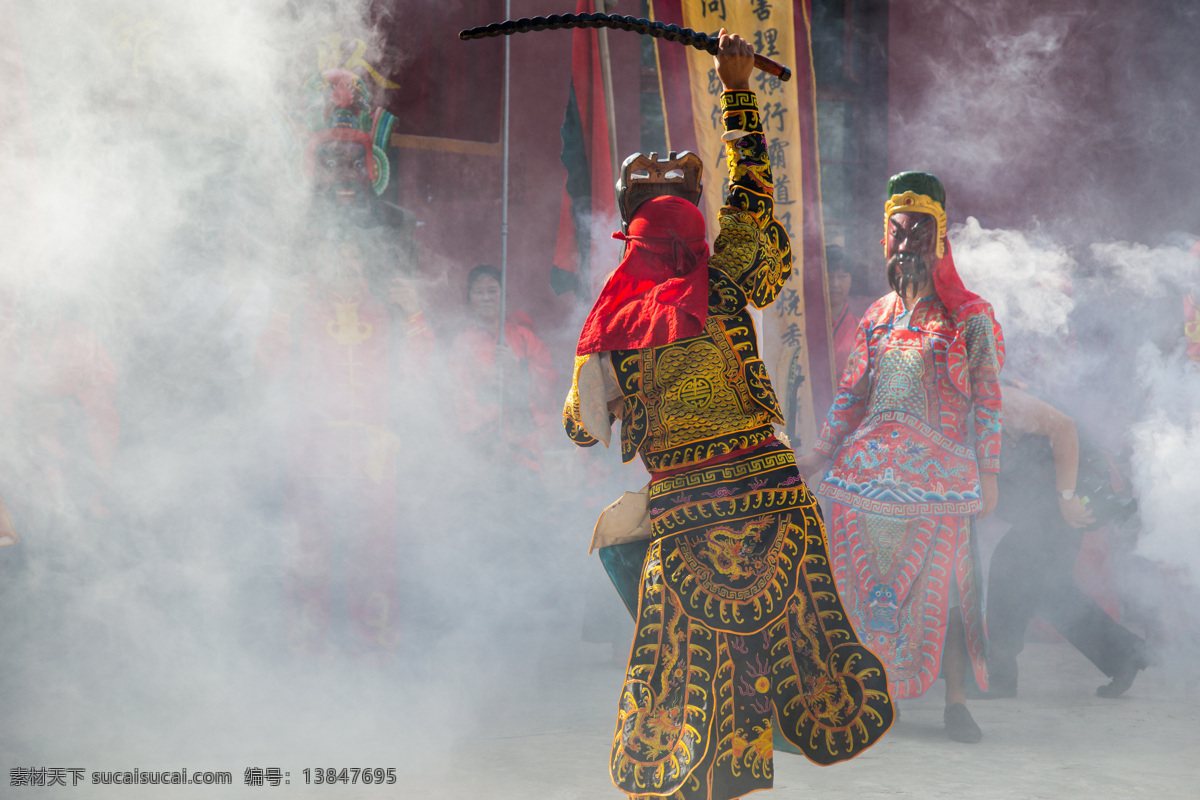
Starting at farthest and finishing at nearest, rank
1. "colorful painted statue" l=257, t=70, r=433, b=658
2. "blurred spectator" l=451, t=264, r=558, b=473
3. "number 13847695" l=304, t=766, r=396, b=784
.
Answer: "blurred spectator" l=451, t=264, r=558, b=473
"colorful painted statue" l=257, t=70, r=433, b=658
"number 13847695" l=304, t=766, r=396, b=784

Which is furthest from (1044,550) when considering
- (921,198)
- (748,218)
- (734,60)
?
(734,60)

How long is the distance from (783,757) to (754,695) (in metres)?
1.47

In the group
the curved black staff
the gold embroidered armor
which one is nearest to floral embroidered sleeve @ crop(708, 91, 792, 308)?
the gold embroidered armor

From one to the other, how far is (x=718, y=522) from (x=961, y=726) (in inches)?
80.2

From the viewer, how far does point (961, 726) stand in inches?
158

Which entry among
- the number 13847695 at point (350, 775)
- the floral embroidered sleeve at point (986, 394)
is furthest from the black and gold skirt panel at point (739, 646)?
the floral embroidered sleeve at point (986, 394)

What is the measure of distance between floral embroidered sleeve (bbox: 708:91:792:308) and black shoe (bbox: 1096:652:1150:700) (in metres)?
3.17

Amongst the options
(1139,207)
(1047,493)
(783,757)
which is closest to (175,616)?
(783,757)

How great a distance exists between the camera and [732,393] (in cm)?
261

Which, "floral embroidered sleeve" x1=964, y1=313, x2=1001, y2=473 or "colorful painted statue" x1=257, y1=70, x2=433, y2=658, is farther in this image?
"colorful painted statue" x1=257, y1=70, x2=433, y2=658

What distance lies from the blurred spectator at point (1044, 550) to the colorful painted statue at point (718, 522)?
252 centimetres

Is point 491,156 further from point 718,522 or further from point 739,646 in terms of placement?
point 739,646

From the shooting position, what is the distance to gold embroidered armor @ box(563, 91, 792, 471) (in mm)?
2592

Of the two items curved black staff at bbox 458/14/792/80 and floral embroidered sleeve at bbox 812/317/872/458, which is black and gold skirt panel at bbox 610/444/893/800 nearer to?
curved black staff at bbox 458/14/792/80
